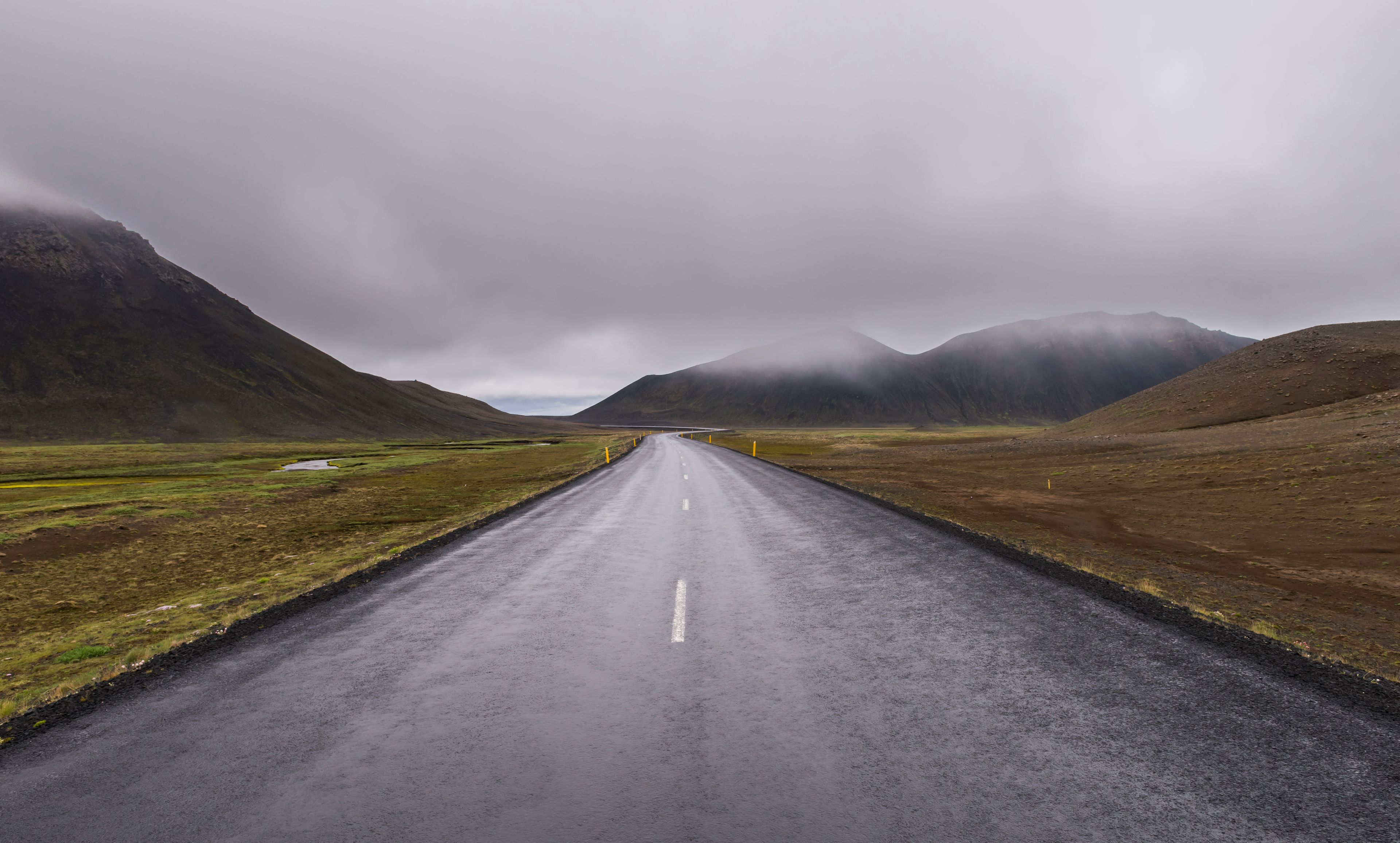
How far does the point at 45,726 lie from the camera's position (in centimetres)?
490

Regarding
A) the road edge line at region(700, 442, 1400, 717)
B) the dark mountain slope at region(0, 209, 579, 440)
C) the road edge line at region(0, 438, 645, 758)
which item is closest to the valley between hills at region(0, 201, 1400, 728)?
the road edge line at region(0, 438, 645, 758)

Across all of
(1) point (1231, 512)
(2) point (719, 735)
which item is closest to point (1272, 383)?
(1) point (1231, 512)

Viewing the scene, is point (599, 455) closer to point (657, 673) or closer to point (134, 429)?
point (657, 673)

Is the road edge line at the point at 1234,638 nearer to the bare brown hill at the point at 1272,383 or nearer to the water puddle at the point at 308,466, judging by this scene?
the water puddle at the point at 308,466

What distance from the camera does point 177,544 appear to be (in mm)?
16672

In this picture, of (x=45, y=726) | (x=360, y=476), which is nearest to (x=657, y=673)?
(x=45, y=726)

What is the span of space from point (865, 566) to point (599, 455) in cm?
3963

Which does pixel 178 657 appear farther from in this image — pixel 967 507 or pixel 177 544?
pixel 967 507

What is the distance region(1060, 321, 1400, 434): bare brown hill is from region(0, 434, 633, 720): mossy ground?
67.0m

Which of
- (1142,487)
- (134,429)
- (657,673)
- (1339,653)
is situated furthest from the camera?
(134,429)

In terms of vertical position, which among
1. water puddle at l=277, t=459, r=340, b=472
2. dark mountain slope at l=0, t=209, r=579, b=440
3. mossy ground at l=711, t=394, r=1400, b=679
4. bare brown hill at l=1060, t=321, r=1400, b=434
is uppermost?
dark mountain slope at l=0, t=209, r=579, b=440

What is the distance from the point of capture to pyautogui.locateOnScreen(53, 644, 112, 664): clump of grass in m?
7.24

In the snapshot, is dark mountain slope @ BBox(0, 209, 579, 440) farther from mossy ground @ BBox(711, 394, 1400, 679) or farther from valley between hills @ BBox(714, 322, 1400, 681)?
mossy ground @ BBox(711, 394, 1400, 679)

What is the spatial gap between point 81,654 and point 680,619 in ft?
23.5
